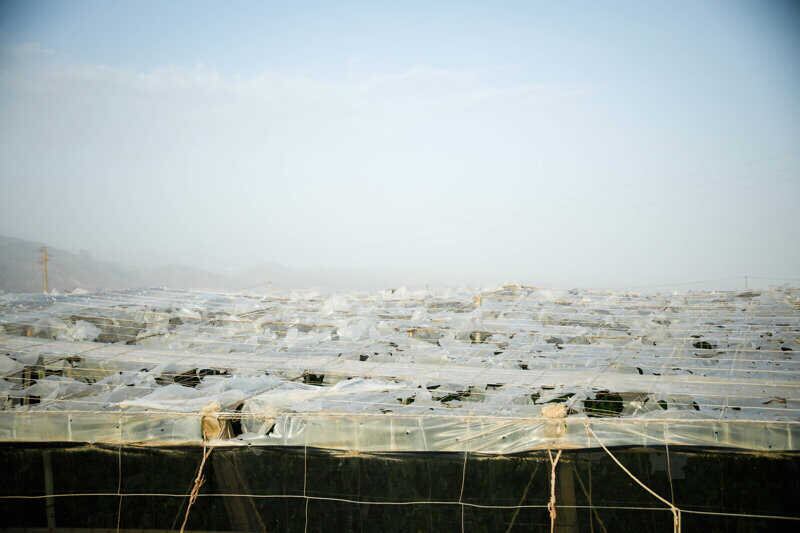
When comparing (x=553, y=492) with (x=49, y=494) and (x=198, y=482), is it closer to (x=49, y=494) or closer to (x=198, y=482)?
(x=198, y=482)

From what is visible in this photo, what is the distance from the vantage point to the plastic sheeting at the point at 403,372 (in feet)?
17.0

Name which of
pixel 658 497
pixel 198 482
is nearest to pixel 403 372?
pixel 198 482

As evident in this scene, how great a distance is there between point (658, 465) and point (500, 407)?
1.28m

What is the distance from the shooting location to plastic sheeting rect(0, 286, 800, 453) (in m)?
5.19

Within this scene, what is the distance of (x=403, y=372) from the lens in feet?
21.5

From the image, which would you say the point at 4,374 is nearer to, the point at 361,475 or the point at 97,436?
the point at 97,436

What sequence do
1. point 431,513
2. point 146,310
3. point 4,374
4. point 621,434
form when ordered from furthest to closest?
1. point 146,310
2. point 4,374
3. point 431,513
4. point 621,434

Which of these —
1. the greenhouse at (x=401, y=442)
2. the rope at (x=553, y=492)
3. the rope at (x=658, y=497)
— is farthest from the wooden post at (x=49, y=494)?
the rope at (x=658, y=497)

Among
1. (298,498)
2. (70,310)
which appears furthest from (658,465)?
(70,310)

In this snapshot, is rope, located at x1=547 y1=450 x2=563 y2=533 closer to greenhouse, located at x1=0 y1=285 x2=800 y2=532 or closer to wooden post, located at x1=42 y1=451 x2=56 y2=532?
greenhouse, located at x1=0 y1=285 x2=800 y2=532

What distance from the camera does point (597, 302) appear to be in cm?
1067

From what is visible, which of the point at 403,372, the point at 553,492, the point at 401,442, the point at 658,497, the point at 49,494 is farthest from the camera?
the point at 403,372

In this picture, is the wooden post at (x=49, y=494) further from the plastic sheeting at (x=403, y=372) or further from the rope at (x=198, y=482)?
the rope at (x=198, y=482)

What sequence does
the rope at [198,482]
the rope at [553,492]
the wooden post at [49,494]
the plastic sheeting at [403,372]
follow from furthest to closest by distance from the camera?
the wooden post at [49,494] < the rope at [198,482] < the plastic sheeting at [403,372] < the rope at [553,492]
